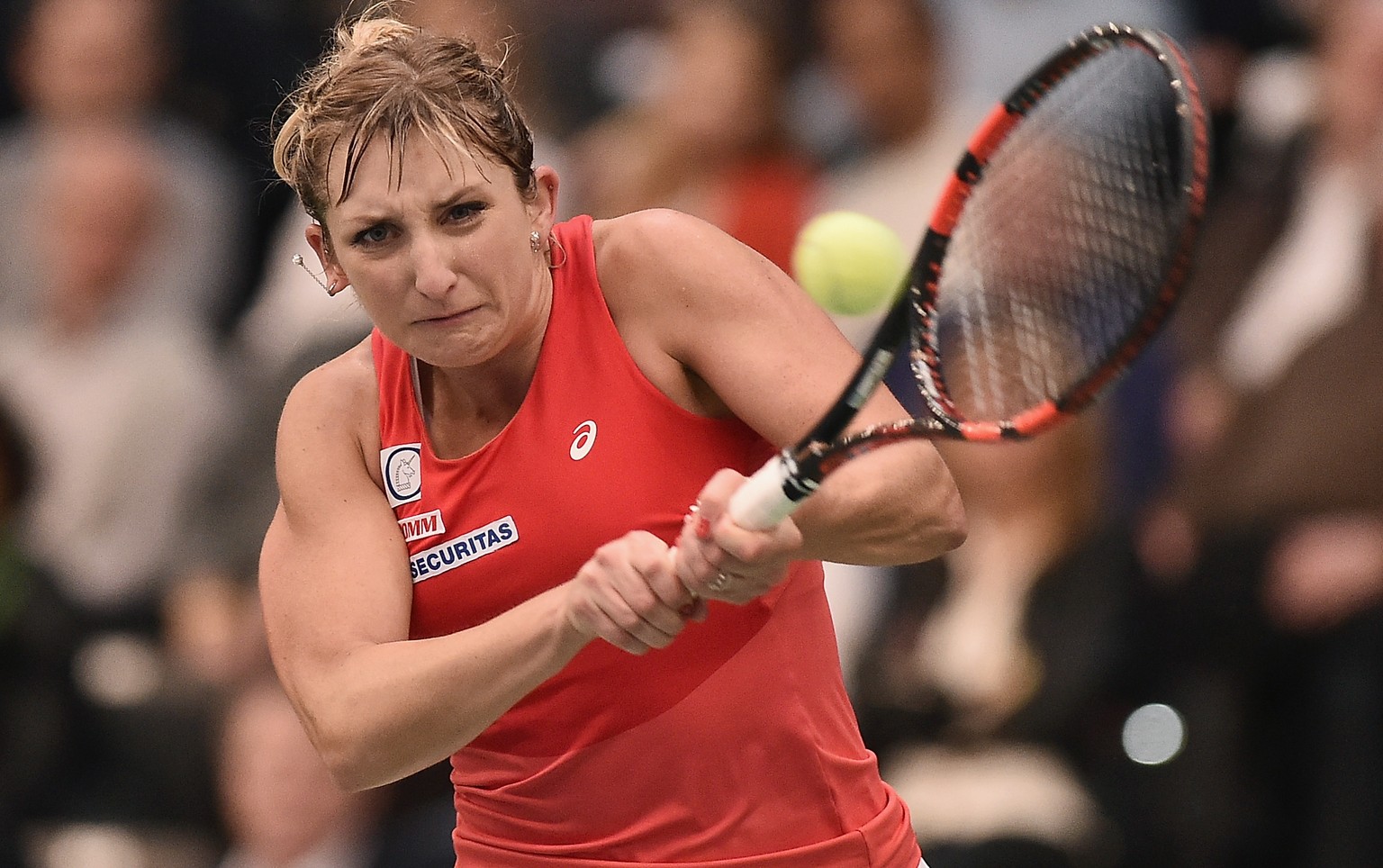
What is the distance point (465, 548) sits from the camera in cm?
269

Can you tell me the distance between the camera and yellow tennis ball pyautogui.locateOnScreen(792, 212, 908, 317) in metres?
3.65

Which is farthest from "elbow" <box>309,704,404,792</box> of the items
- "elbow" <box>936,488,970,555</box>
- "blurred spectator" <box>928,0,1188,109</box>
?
"blurred spectator" <box>928,0,1188,109</box>

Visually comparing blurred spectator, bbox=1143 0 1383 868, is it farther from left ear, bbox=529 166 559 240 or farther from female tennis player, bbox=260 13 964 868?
left ear, bbox=529 166 559 240

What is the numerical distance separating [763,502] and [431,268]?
53 cm

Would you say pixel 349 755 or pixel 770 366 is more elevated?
pixel 770 366

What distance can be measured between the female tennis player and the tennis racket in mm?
125

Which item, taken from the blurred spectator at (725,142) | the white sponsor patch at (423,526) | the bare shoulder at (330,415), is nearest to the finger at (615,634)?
the white sponsor patch at (423,526)

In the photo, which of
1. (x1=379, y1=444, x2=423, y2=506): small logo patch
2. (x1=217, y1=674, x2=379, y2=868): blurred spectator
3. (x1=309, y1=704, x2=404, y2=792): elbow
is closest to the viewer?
(x1=309, y1=704, x2=404, y2=792): elbow

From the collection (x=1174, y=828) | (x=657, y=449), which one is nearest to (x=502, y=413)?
(x=657, y=449)

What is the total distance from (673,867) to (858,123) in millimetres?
4033

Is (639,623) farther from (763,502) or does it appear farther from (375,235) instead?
(375,235)

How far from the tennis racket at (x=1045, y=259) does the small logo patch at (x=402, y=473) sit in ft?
1.89

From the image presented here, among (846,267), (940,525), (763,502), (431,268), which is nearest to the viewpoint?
(763,502)

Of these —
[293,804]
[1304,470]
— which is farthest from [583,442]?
[1304,470]
